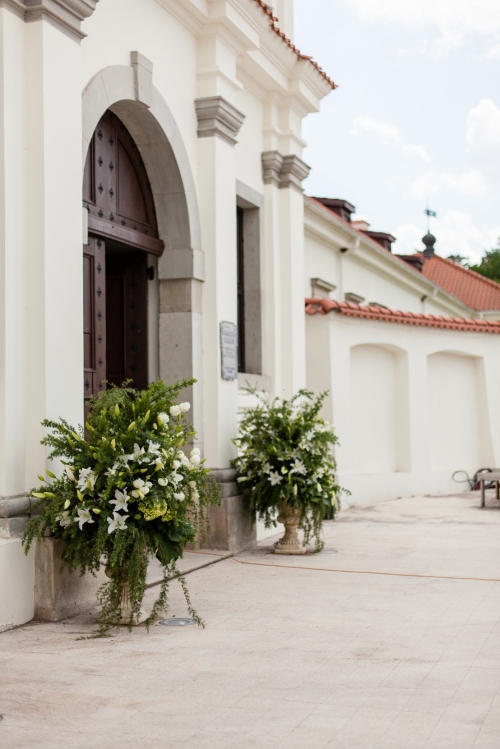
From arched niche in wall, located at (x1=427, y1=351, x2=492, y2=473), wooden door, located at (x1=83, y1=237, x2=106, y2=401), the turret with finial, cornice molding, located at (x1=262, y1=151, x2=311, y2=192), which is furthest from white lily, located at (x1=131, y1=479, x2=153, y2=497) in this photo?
the turret with finial

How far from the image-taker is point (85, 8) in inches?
249

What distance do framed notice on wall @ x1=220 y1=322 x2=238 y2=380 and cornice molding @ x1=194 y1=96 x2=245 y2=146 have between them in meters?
1.85

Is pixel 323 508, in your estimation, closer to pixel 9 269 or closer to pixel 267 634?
pixel 267 634

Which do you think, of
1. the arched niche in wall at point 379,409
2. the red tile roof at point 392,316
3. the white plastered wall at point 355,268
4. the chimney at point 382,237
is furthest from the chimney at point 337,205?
the arched niche in wall at point 379,409

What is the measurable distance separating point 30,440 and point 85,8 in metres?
2.99

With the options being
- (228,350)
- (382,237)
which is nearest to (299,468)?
(228,350)

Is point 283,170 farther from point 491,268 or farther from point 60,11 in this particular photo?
point 491,268

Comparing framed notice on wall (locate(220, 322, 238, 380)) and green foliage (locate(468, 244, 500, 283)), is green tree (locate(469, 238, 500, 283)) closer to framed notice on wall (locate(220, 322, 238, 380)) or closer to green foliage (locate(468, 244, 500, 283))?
green foliage (locate(468, 244, 500, 283))

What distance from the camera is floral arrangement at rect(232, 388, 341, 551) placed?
8.28 meters

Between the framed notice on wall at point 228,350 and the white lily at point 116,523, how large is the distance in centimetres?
356

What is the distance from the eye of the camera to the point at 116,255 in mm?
8773

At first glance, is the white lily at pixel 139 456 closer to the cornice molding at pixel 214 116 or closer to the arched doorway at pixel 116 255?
the arched doorway at pixel 116 255

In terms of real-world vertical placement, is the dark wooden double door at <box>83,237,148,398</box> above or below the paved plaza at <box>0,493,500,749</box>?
above

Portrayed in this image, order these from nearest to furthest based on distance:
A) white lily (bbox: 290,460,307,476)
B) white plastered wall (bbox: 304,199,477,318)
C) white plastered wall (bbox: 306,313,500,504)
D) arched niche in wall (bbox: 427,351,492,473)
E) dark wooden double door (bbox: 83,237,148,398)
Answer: white lily (bbox: 290,460,307,476), dark wooden double door (bbox: 83,237,148,398), white plastered wall (bbox: 306,313,500,504), arched niche in wall (bbox: 427,351,492,473), white plastered wall (bbox: 304,199,477,318)
